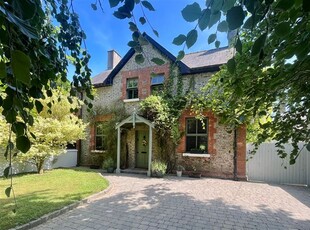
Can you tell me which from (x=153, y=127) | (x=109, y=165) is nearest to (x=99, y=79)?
(x=109, y=165)

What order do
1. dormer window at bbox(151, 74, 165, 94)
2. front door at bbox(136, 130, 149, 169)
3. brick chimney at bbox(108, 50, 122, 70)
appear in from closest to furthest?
dormer window at bbox(151, 74, 165, 94) → front door at bbox(136, 130, 149, 169) → brick chimney at bbox(108, 50, 122, 70)

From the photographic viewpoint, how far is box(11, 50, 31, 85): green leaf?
0.56 m

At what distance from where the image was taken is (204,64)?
11.0 metres

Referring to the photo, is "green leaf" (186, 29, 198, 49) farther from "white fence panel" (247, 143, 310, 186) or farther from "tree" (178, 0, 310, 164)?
"white fence panel" (247, 143, 310, 186)

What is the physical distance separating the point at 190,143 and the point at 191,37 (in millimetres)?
10324

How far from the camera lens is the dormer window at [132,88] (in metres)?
12.8

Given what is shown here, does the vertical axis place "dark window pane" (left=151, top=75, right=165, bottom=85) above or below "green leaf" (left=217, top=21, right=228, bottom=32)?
above

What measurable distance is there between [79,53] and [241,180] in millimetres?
9154

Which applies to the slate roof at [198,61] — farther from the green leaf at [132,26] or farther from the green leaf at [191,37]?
the green leaf at [191,37]

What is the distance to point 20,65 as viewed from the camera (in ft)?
1.87

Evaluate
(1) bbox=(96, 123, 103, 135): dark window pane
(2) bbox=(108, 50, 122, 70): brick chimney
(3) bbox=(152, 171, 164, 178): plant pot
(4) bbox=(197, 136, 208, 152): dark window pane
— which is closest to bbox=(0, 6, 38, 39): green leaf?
(3) bbox=(152, 171, 164, 178): plant pot

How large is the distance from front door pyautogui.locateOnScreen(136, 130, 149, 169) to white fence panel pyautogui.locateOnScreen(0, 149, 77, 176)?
14.0ft

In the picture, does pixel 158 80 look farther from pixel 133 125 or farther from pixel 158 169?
pixel 158 169

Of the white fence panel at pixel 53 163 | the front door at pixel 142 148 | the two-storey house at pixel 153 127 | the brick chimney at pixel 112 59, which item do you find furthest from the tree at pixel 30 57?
the brick chimney at pixel 112 59
